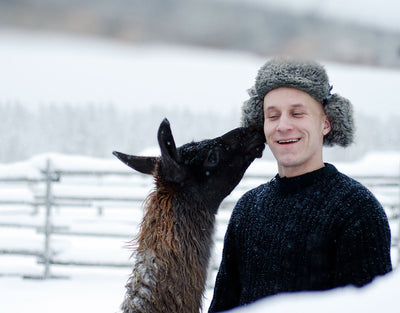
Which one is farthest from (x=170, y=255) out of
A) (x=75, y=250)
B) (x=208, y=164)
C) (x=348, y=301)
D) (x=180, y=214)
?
(x=75, y=250)

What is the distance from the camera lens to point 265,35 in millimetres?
409

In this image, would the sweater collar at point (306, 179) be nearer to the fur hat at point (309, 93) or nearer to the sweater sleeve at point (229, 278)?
the fur hat at point (309, 93)

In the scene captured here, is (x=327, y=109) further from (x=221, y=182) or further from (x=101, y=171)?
(x=101, y=171)

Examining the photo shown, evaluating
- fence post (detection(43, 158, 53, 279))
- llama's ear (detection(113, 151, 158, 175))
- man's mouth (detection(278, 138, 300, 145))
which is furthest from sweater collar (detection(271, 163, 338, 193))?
fence post (detection(43, 158, 53, 279))

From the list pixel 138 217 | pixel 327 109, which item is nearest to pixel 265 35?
pixel 327 109

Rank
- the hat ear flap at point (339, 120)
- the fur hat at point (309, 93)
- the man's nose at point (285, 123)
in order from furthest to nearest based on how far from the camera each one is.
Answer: the hat ear flap at point (339, 120), the man's nose at point (285, 123), the fur hat at point (309, 93)

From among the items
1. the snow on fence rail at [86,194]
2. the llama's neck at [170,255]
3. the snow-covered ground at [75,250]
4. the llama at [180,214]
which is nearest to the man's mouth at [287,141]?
the llama at [180,214]

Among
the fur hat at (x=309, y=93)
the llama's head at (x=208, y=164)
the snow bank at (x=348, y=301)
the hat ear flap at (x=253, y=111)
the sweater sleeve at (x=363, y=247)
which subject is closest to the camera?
the snow bank at (x=348, y=301)

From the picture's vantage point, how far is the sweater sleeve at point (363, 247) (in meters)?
1.50

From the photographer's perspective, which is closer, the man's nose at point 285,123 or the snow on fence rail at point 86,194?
the man's nose at point 285,123

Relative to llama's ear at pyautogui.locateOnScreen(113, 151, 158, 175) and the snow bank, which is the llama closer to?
llama's ear at pyautogui.locateOnScreen(113, 151, 158, 175)

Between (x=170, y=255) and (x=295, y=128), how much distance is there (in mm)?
961

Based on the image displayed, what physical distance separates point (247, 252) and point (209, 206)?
0.67 meters

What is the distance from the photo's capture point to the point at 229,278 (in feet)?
7.11
